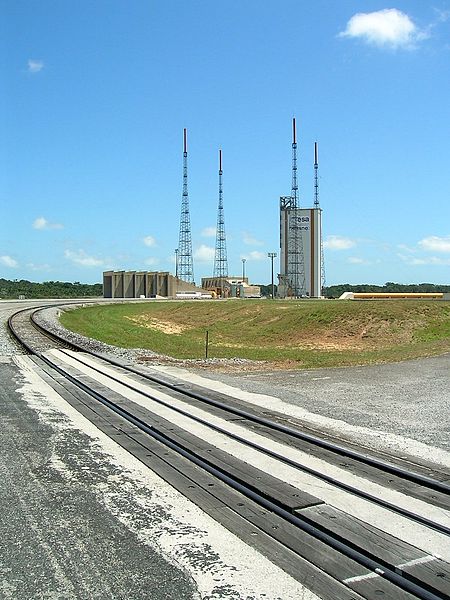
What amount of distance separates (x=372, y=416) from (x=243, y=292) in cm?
12457

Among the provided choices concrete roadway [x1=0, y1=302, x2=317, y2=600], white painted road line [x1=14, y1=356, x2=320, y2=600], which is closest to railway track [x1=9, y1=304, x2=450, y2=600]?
white painted road line [x1=14, y1=356, x2=320, y2=600]

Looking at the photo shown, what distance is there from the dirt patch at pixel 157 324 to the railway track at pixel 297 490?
31.7m

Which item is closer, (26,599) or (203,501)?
(26,599)

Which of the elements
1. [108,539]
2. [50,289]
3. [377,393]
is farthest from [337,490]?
[50,289]

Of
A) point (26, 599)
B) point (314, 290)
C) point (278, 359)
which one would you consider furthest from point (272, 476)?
point (314, 290)

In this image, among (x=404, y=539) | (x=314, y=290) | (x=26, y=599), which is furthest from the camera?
(x=314, y=290)

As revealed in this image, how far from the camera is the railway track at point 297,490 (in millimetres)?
4453

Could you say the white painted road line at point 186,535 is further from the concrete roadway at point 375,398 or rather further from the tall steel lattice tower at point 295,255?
the tall steel lattice tower at point 295,255

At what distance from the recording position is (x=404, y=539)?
5004 mm

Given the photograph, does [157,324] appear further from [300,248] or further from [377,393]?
[300,248]

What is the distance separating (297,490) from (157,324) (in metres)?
41.7

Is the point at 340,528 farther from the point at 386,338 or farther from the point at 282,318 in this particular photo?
the point at 282,318

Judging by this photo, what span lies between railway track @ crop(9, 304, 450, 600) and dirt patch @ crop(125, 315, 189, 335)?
3173 centimetres

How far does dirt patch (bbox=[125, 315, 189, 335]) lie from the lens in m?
43.1
